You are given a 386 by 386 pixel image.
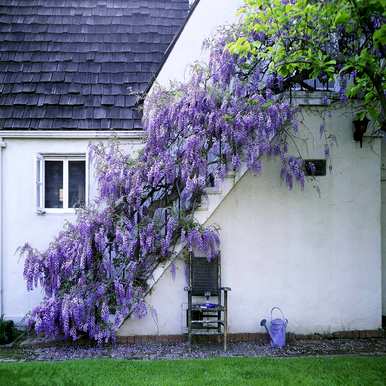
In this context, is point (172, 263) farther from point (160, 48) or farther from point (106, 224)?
point (160, 48)

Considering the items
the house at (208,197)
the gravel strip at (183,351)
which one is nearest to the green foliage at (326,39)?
the house at (208,197)

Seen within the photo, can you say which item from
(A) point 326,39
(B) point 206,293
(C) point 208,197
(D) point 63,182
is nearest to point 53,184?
(D) point 63,182

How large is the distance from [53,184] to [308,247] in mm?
4544

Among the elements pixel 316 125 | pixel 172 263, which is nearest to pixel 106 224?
pixel 172 263

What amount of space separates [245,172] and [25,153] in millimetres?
3832

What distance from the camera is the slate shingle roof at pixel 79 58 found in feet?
24.0

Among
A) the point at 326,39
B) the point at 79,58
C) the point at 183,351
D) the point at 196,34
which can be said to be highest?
the point at 196,34

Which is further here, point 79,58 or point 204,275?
point 79,58

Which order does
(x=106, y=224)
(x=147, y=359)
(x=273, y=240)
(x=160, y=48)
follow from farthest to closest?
(x=160, y=48) < (x=273, y=240) < (x=106, y=224) < (x=147, y=359)

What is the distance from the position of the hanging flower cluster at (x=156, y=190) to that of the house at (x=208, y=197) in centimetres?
39

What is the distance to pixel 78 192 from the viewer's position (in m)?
7.35

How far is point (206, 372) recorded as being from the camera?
4.98 m

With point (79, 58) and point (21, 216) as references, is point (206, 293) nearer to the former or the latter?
point (21, 216)

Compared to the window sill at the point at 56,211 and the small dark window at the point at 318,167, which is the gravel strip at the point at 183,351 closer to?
the window sill at the point at 56,211
